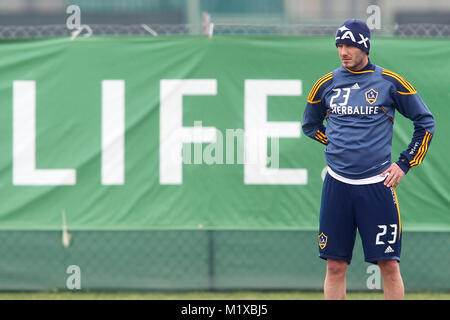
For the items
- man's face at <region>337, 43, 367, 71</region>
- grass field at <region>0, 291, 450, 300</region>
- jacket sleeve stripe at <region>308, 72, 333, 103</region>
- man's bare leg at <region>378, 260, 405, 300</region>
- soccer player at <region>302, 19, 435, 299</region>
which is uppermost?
man's face at <region>337, 43, 367, 71</region>

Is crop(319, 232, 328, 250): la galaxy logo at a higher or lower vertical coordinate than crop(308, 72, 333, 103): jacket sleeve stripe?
lower

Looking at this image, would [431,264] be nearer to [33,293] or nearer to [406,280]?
[406,280]

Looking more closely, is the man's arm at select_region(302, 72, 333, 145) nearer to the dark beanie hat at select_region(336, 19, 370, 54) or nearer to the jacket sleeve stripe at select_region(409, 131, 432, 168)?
the dark beanie hat at select_region(336, 19, 370, 54)

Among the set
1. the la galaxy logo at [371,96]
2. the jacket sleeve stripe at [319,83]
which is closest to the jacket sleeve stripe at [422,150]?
the la galaxy logo at [371,96]

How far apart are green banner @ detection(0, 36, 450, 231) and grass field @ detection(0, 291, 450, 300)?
542 mm

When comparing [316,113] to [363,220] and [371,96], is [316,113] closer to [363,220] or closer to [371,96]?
[371,96]

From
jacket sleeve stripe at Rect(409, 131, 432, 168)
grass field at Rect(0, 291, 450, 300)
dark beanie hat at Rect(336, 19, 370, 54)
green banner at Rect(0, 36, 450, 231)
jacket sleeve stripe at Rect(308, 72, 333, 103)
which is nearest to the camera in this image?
dark beanie hat at Rect(336, 19, 370, 54)

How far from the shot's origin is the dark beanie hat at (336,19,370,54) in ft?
14.6

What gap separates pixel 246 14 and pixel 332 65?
110 centimetres

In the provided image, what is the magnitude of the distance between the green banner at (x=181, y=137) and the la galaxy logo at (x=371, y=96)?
1.58 m

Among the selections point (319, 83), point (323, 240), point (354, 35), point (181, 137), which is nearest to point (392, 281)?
point (323, 240)

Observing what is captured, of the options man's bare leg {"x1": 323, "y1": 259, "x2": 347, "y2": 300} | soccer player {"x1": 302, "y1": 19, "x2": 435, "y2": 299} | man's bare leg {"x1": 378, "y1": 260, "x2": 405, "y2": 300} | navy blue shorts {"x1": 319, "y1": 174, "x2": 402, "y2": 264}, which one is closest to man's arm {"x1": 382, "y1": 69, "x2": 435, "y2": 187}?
soccer player {"x1": 302, "y1": 19, "x2": 435, "y2": 299}

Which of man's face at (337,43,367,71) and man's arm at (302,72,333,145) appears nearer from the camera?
man's face at (337,43,367,71)

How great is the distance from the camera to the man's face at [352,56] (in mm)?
4477
